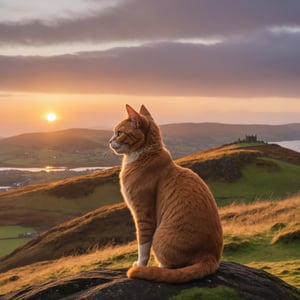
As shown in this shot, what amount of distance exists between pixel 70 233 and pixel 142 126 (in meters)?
43.8

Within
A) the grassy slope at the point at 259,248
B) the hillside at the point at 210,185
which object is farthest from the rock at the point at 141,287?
the hillside at the point at 210,185

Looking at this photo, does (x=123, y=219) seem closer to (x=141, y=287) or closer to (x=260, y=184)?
(x=260, y=184)

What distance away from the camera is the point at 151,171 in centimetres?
959

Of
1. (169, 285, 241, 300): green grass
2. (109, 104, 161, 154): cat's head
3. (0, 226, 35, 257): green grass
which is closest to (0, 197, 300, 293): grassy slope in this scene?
(169, 285, 241, 300): green grass

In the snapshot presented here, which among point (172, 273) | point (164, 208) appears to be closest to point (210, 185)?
point (164, 208)

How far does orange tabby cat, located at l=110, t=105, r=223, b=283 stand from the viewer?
28.9ft

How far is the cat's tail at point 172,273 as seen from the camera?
28.2 feet

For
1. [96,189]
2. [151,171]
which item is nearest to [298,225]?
[151,171]

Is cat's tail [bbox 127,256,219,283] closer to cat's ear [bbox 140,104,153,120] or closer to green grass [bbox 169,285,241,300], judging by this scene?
green grass [bbox 169,285,241,300]

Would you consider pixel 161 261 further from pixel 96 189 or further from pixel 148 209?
pixel 96 189

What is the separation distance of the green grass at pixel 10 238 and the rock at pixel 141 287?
5035cm

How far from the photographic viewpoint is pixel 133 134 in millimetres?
9734

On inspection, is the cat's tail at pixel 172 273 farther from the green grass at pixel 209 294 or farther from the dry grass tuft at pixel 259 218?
the dry grass tuft at pixel 259 218

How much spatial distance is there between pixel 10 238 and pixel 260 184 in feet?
116
